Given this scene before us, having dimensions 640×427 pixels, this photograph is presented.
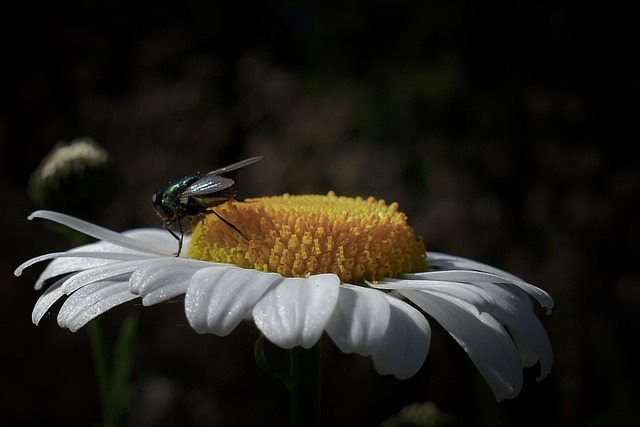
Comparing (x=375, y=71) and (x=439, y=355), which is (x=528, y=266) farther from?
(x=375, y=71)

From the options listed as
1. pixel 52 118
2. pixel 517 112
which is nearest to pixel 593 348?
pixel 517 112

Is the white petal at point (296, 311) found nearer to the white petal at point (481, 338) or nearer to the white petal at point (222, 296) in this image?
the white petal at point (222, 296)

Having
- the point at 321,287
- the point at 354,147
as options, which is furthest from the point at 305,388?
the point at 354,147

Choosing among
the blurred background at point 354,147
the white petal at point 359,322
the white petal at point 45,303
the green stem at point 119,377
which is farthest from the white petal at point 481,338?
the blurred background at point 354,147

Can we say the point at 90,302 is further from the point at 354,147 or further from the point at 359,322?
the point at 354,147

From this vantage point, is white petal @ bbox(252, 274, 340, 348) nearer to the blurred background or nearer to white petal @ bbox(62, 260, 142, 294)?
white petal @ bbox(62, 260, 142, 294)

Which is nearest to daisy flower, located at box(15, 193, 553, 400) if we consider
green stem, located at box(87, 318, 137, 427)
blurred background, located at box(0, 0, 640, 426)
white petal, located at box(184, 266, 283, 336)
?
white petal, located at box(184, 266, 283, 336)
